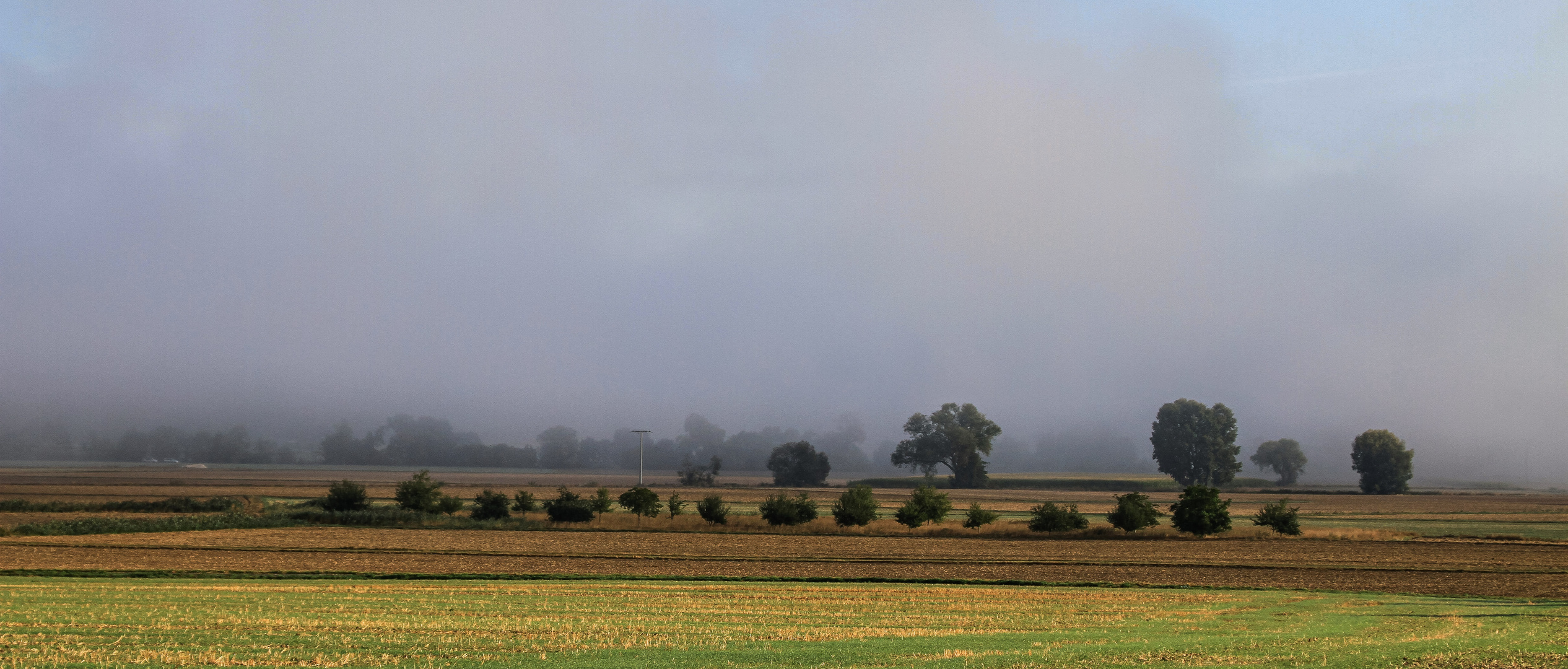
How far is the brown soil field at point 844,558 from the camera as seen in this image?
36969mm

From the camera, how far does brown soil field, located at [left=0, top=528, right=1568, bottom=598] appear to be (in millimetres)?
36969

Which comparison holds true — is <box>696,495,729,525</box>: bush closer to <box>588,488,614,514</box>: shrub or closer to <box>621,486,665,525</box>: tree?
<box>621,486,665,525</box>: tree

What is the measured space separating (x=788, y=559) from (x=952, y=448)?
10854cm

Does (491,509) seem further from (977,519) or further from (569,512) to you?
(977,519)

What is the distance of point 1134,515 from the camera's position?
59469 millimetres

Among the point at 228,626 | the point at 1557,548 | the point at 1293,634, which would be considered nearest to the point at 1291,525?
the point at 1557,548

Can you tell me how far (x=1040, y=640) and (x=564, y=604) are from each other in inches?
516

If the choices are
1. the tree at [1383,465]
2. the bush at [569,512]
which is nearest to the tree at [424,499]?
the bush at [569,512]

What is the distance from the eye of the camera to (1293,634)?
19.8m

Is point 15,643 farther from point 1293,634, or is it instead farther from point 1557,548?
point 1557,548

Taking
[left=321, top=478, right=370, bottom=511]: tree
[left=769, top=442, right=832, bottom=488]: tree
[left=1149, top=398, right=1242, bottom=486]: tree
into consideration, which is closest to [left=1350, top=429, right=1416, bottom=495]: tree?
[left=1149, top=398, right=1242, bottom=486]: tree

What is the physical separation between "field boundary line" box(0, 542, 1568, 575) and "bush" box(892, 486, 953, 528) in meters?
19.6

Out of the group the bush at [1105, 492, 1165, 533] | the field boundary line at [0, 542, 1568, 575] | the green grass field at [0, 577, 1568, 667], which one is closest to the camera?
the green grass field at [0, 577, 1568, 667]

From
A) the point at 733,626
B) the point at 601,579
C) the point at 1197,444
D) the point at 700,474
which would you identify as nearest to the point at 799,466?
the point at 700,474
